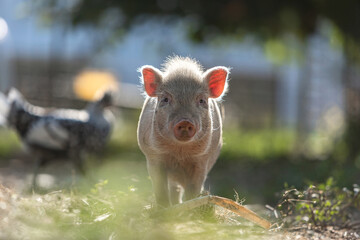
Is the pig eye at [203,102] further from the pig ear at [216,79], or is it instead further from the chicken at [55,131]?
the chicken at [55,131]

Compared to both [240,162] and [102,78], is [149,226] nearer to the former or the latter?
[240,162]

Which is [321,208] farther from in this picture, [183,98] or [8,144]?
[8,144]

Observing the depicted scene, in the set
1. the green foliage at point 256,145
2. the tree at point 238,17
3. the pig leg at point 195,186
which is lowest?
the green foliage at point 256,145

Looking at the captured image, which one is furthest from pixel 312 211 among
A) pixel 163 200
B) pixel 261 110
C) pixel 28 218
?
pixel 261 110

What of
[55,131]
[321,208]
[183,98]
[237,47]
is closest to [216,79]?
[183,98]

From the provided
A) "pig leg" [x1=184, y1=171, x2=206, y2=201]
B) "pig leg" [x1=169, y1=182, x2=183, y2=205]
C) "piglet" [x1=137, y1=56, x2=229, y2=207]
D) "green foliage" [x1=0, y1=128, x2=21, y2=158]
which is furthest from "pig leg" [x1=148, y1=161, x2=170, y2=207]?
"green foliage" [x1=0, y1=128, x2=21, y2=158]

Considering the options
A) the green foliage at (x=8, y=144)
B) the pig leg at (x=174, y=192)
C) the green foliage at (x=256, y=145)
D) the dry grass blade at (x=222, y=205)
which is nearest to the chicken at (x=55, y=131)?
the pig leg at (x=174, y=192)

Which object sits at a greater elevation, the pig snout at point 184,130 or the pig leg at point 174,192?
the pig snout at point 184,130

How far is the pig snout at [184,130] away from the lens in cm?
349

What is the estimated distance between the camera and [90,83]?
16.0 m

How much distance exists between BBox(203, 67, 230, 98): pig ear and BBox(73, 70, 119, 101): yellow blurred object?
9898mm

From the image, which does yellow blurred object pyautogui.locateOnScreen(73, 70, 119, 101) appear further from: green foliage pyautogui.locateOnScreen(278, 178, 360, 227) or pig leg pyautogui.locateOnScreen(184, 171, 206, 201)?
green foliage pyautogui.locateOnScreen(278, 178, 360, 227)

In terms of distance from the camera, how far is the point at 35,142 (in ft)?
22.3

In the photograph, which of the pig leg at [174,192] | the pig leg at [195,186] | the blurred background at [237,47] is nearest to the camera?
the pig leg at [195,186]
